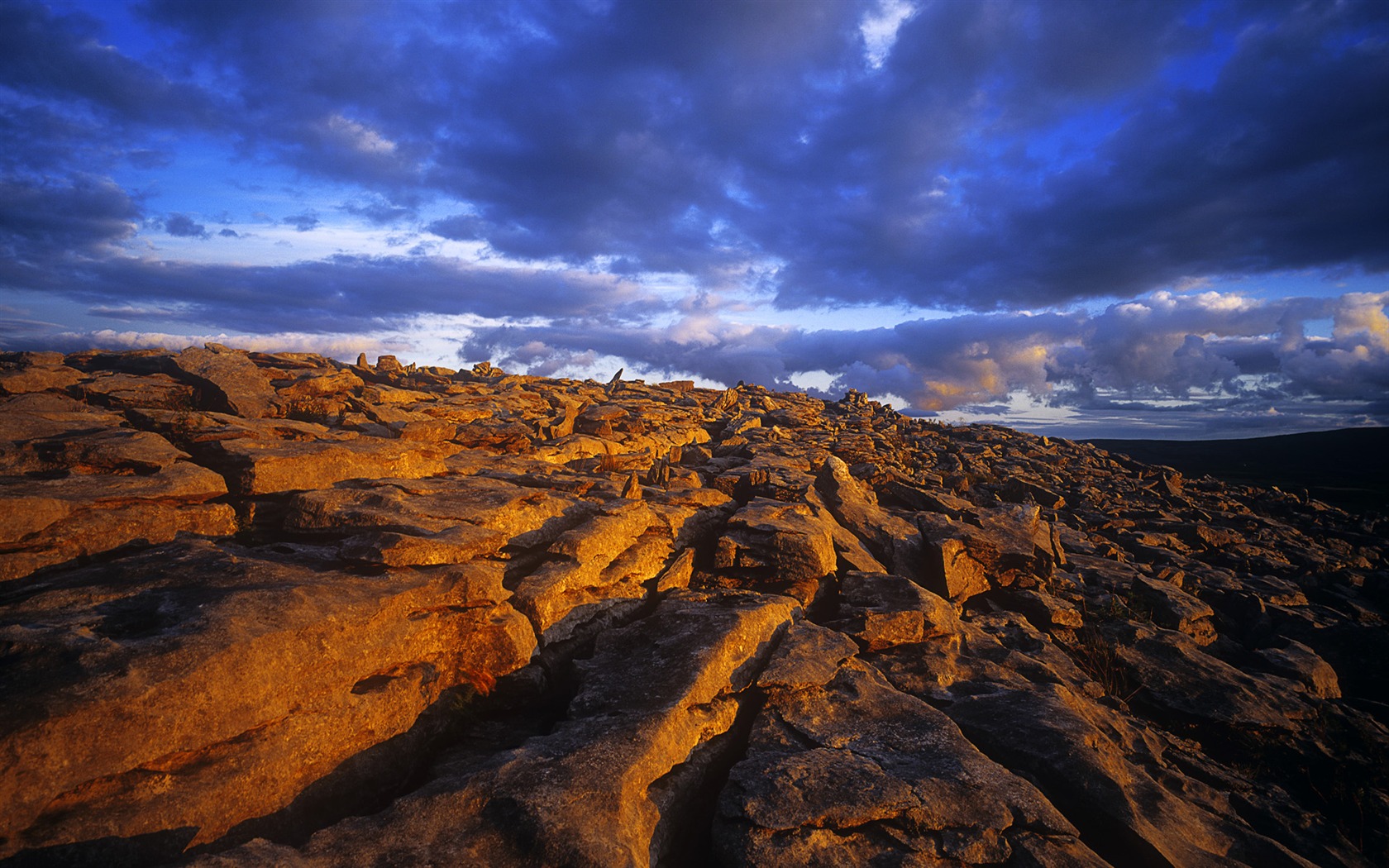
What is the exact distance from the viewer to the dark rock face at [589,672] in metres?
8.19

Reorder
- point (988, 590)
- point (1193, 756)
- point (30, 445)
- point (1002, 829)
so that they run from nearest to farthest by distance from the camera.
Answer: point (1002, 829)
point (1193, 756)
point (30, 445)
point (988, 590)

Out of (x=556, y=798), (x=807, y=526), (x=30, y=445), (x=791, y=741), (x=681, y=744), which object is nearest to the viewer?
(x=556, y=798)

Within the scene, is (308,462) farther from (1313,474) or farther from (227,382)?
(1313,474)

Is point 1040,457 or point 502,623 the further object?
point 1040,457

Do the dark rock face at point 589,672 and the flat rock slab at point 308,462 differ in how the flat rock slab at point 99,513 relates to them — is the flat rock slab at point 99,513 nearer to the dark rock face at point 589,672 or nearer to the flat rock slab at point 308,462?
the dark rock face at point 589,672

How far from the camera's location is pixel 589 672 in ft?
41.0

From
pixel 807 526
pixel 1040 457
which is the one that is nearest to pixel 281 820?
pixel 807 526

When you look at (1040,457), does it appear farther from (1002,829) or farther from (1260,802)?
(1002,829)

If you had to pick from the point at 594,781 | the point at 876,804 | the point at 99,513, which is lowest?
the point at 876,804

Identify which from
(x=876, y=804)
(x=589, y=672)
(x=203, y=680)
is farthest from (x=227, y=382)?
→ (x=876, y=804)

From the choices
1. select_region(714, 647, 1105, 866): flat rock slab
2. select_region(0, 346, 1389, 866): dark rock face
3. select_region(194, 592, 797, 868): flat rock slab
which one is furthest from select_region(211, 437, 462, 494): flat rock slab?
select_region(714, 647, 1105, 866): flat rock slab

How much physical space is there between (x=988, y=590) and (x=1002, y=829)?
1348 centimetres

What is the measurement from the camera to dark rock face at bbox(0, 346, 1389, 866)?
8188mm

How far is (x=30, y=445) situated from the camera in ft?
49.5
